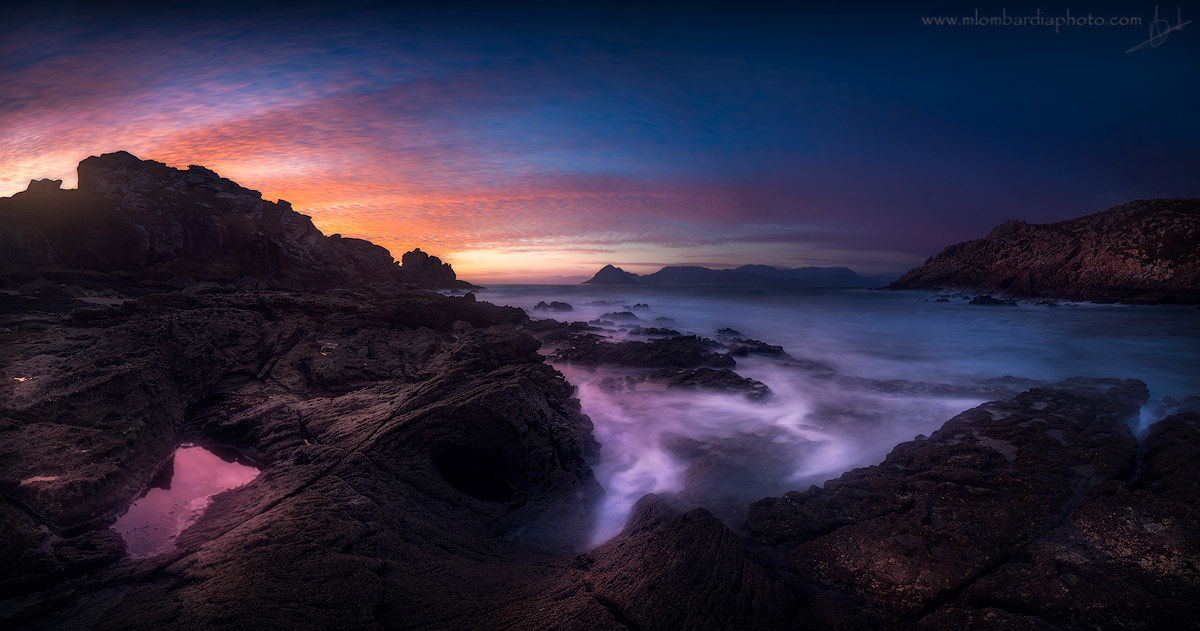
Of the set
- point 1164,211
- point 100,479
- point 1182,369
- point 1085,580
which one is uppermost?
point 1164,211

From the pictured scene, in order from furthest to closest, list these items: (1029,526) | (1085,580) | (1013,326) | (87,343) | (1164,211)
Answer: (1164,211), (1013,326), (87,343), (1029,526), (1085,580)

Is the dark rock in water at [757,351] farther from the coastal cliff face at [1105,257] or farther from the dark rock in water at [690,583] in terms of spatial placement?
the coastal cliff face at [1105,257]

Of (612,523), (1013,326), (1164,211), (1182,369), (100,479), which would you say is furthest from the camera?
(1164,211)

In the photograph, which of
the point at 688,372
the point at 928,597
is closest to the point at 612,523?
the point at 928,597

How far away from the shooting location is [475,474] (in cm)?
444

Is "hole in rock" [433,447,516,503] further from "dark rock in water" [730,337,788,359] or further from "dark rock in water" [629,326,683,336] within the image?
"dark rock in water" [629,326,683,336]

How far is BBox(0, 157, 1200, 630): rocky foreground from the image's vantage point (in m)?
2.35

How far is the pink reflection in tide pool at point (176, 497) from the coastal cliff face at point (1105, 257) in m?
52.0

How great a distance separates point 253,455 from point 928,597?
19.0 ft

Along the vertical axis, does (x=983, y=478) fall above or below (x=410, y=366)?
below

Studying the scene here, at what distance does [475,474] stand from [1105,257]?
58.1 meters

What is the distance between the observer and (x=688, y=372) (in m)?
9.70

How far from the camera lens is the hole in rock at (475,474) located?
14.0 ft

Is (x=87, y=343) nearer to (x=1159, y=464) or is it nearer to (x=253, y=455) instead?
(x=253, y=455)
